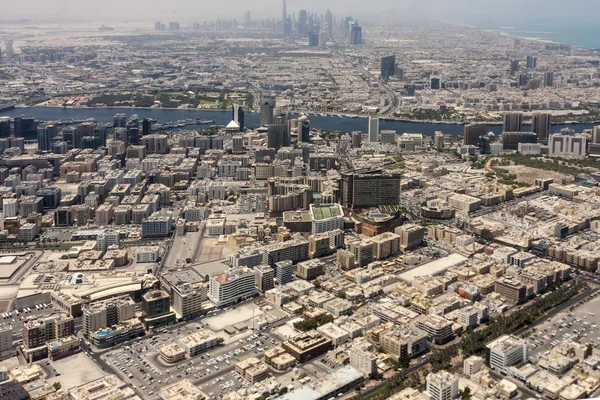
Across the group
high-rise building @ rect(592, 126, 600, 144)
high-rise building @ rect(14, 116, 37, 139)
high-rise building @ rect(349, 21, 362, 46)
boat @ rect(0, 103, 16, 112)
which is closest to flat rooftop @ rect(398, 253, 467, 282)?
high-rise building @ rect(592, 126, 600, 144)

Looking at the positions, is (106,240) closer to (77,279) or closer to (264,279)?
(77,279)

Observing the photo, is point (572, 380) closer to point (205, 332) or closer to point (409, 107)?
point (205, 332)

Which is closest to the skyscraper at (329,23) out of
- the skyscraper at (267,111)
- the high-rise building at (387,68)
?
the high-rise building at (387,68)

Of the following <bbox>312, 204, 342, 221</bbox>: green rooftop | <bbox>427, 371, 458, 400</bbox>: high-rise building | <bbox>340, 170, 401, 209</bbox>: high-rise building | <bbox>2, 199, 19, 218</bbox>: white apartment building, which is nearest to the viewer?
<bbox>427, 371, 458, 400</bbox>: high-rise building

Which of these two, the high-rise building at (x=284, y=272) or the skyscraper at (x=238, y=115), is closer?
the high-rise building at (x=284, y=272)

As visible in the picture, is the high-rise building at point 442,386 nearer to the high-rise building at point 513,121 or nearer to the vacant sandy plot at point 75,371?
the vacant sandy plot at point 75,371

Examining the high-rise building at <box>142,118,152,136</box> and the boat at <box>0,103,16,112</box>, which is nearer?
the high-rise building at <box>142,118,152,136</box>

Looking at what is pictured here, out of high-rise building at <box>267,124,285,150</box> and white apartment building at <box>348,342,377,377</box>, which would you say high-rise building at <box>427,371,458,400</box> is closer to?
white apartment building at <box>348,342,377,377</box>
